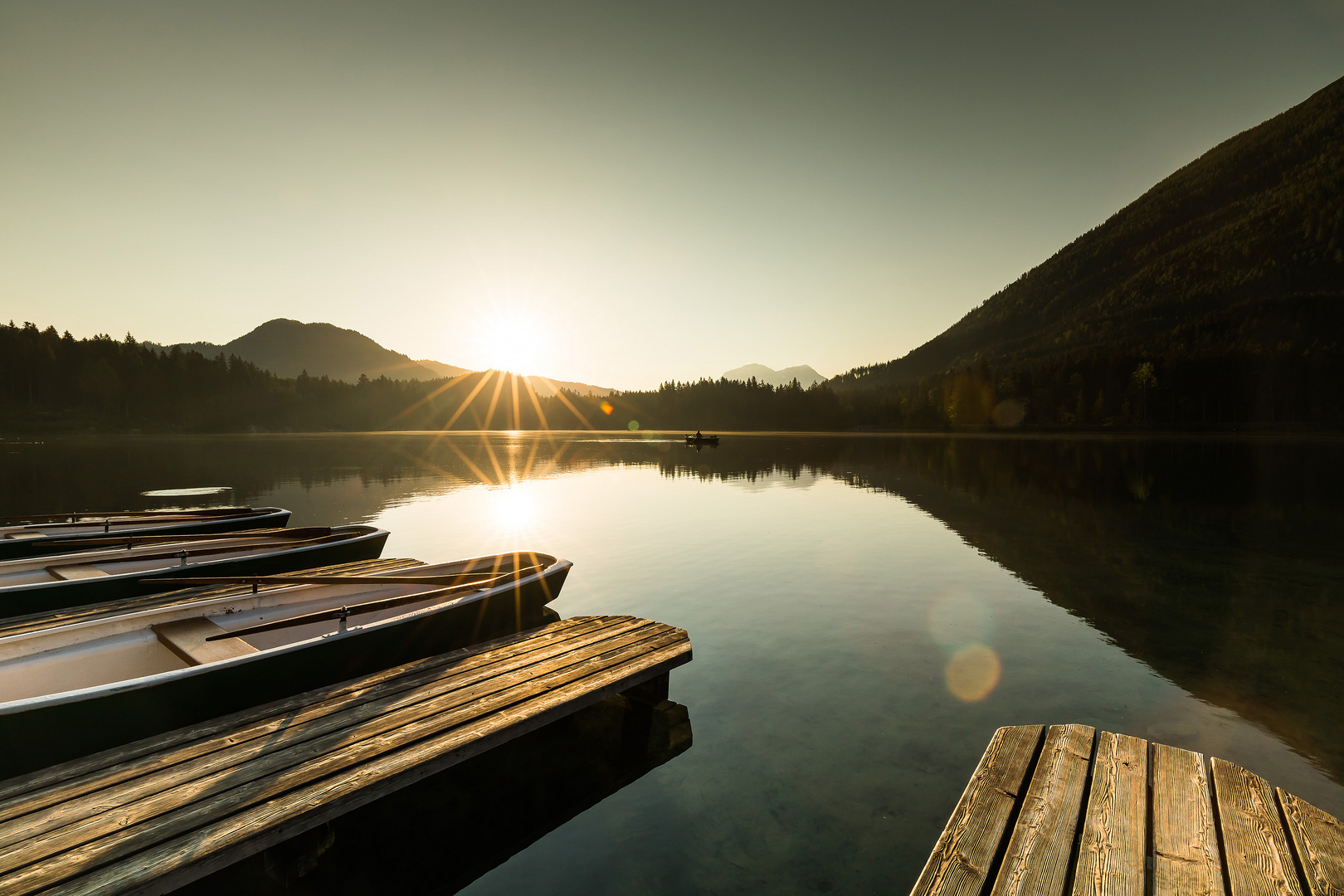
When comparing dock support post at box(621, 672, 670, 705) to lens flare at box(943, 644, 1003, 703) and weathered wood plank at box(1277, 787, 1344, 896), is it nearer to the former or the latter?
lens flare at box(943, 644, 1003, 703)

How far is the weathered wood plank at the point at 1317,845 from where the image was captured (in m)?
4.08

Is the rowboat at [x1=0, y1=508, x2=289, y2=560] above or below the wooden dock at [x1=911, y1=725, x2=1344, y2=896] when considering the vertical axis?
above

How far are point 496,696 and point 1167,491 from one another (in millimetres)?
41211

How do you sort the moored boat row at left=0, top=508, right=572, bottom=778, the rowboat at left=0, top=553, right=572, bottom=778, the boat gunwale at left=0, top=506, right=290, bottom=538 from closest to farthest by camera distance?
the rowboat at left=0, top=553, right=572, bottom=778 → the moored boat row at left=0, top=508, right=572, bottom=778 → the boat gunwale at left=0, top=506, right=290, bottom=538

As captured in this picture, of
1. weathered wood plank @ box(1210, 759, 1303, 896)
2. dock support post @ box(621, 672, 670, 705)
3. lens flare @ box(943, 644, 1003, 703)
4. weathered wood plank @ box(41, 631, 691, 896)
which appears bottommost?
lens flare @ box(943, 644, 1003, 703)

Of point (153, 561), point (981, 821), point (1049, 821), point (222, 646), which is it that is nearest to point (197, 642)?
point (222, 646)

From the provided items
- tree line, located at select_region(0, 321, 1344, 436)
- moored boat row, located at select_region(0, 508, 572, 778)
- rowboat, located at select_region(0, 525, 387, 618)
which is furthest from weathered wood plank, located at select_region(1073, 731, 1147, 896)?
tree line, located at select_region(0, 321, 1344, 436)

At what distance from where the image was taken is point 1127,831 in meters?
4.58

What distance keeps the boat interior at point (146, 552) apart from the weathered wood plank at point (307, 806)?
30.0 ft

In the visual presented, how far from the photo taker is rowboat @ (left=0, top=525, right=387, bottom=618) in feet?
33.3

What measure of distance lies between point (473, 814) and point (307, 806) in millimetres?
2550

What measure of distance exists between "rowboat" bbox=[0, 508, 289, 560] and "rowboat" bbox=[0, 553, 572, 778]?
7508mm

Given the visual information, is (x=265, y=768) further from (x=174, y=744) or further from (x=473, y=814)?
(x=473, y=814)

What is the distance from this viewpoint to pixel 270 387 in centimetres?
19838
